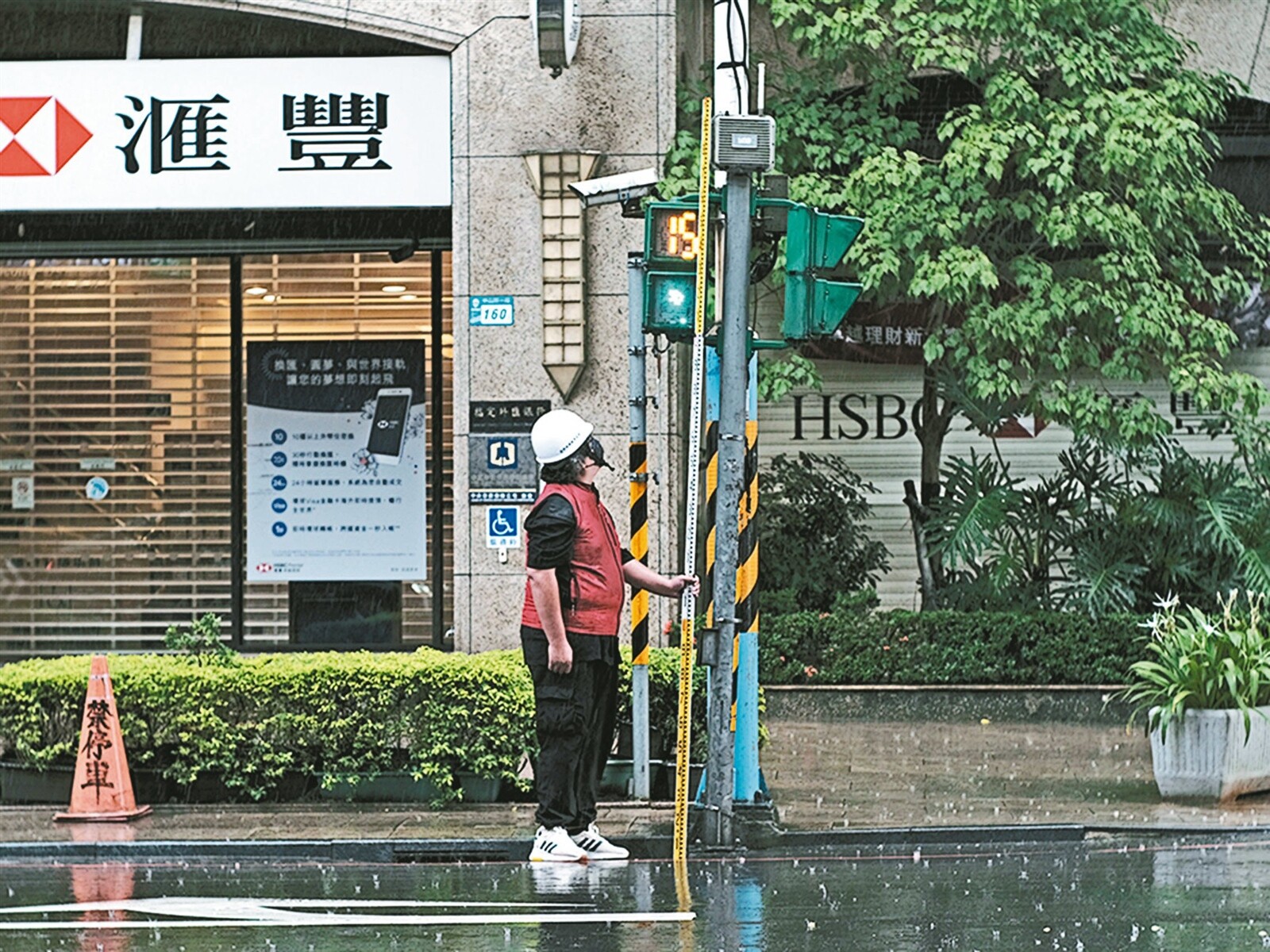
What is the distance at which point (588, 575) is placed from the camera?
9.84m

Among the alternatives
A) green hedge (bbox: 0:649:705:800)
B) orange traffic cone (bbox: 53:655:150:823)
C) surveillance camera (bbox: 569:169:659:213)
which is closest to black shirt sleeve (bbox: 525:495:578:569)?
green hedge (bbox: 0:649:705:800)

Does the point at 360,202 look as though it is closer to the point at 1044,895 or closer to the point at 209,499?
the point at 209,499

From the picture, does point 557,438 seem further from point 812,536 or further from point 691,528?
point 812,536

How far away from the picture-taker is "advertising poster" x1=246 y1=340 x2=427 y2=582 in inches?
637

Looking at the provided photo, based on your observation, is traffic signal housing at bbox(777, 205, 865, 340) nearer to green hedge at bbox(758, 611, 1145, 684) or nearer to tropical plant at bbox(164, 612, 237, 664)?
tropical plant at bbox(164, 612, 237, 664)

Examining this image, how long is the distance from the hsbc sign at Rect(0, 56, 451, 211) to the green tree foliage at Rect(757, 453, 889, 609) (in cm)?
515

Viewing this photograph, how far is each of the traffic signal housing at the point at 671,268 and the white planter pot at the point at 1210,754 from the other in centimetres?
384

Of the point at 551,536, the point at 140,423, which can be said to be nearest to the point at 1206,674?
the point at 551,536

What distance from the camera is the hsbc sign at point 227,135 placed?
14.3 metres

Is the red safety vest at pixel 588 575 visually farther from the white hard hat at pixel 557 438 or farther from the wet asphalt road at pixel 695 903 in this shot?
the wet asphalt road at pixel 695 903

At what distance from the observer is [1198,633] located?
12070 mm

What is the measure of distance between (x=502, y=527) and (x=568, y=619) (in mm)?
4452

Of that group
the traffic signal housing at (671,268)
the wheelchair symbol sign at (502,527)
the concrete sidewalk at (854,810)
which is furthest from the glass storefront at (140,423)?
the traffic signal housing at (671,268)

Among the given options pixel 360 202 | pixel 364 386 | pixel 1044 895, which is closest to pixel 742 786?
pixel 1044 895
